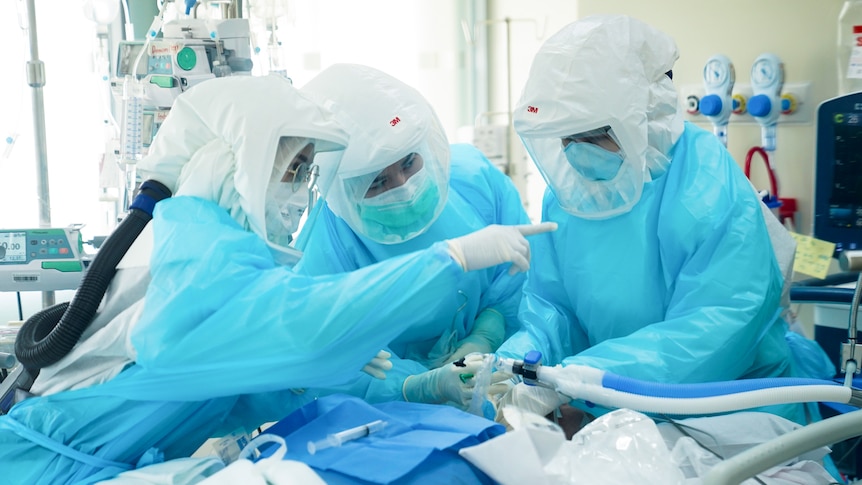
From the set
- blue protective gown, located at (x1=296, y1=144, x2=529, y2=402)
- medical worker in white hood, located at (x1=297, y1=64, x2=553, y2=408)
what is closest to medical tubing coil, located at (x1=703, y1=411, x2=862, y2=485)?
medical worker in white hood, located at (x1=297, y1=64, x2=553, y2=408)

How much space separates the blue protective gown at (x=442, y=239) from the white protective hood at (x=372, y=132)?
7cm

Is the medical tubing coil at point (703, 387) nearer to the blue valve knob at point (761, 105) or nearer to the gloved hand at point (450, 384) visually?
the gloved hand at point (450, 384)

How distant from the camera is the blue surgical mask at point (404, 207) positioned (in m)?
2.16

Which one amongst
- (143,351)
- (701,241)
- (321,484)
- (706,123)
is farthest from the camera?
(706,123)

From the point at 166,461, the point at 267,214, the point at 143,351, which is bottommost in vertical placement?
the point at 166,461

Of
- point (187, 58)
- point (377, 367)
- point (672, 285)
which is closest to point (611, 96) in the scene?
point (672, 285)

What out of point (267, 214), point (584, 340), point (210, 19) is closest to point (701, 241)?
point (584, 340)

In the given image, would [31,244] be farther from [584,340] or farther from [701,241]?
[701,241]

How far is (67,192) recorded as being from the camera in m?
3.61

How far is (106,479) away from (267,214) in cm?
56

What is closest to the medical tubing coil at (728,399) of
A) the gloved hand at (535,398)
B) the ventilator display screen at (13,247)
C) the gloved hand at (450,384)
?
the gloved hand at (535,398)

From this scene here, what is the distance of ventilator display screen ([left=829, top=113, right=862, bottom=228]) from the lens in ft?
8.25

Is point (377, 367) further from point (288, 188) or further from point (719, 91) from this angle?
point (719, 91)

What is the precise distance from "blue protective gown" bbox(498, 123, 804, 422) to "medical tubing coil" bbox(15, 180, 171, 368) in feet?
2.85
